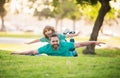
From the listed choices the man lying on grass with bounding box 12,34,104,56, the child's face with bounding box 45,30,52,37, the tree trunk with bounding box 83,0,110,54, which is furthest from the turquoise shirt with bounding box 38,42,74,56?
the tree trunk with bounding box 83,0,110,54

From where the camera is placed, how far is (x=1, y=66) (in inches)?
350

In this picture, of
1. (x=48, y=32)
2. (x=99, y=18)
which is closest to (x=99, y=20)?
(x=99, y=18)

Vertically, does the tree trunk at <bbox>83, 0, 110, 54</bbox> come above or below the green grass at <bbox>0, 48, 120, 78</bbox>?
below

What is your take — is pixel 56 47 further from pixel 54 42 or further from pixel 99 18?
pixel 99 18

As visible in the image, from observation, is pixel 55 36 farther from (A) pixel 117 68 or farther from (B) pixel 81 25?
(B) pixel 81 25

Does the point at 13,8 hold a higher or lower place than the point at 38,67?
lower

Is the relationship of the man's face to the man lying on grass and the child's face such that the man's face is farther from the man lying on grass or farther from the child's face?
the child's face

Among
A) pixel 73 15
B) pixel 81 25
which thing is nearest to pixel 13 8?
pixel 73 15

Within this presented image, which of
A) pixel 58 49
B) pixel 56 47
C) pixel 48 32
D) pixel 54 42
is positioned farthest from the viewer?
pixel 48 32

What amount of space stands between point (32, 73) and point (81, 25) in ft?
436

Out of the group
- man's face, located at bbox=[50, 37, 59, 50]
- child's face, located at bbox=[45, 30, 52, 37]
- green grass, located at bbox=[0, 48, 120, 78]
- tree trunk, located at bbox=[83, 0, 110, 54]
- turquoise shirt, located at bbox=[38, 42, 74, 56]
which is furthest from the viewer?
tree trunk, located at bbox=[83, 0, 110, 54]

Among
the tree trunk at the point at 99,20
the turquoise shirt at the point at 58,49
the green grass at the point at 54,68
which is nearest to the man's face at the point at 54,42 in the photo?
the turquoise shirt at the point at 58,49

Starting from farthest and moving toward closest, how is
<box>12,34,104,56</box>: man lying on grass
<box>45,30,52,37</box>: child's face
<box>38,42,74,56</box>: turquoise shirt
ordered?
1. <box>45,30,52,37</box>: child's face
2. <box>38,42,74,56</box>: turquoise shirt
3. <box>12,34,104,56</box>: man lying on grass

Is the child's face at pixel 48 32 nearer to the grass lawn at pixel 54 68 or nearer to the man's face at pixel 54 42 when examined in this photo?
the man's face at pixel 54 42
